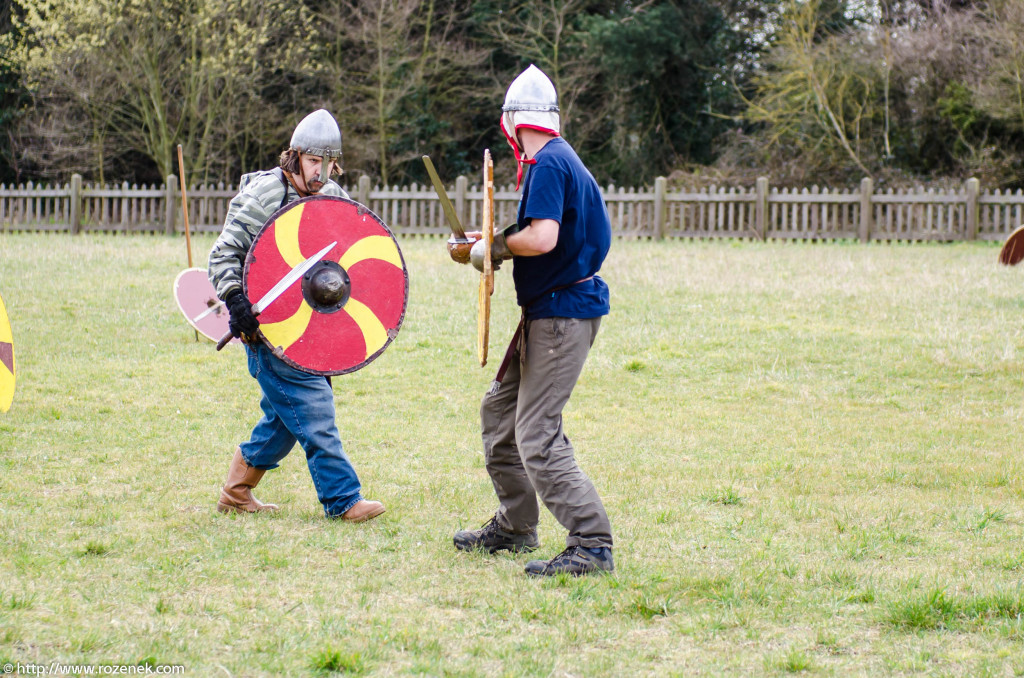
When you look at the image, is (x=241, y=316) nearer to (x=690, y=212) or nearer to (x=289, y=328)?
(x=289, y=328)

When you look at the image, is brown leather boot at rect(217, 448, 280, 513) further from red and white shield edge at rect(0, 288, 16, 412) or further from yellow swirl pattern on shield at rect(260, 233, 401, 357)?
red and white shield edge at rect(0, 288, 16, 412)

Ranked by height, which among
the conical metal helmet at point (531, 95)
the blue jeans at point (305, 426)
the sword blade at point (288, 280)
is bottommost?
the blue jeans at point (305, 426)

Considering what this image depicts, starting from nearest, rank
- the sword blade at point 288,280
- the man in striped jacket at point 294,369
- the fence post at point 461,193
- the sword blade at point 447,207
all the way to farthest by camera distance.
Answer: the sword blade at point 447,207 < the sword blade at point 288,280 < the man in striped jacket at point 294,369 < the fence post at point 461,193

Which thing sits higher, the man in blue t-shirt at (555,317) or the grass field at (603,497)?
the man in blue t-shirt at (555,317)

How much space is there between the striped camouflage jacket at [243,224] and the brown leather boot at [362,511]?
3.35ft

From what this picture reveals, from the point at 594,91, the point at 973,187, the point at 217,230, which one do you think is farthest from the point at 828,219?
the point at 217,230

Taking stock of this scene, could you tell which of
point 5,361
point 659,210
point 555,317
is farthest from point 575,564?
point 659,210

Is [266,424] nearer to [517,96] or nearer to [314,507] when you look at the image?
[314,507]

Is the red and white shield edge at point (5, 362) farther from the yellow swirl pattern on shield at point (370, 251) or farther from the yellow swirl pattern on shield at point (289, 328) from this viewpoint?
the yellow swirl pattern on shield at point (370, 251)

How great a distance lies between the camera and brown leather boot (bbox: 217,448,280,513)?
15.3ft

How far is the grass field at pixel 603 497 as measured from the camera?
3252 millimetres

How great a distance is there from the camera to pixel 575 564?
3.85 meters

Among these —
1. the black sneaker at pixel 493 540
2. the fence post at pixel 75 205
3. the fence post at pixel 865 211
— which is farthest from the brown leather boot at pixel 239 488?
the fence post at pixel 75 205

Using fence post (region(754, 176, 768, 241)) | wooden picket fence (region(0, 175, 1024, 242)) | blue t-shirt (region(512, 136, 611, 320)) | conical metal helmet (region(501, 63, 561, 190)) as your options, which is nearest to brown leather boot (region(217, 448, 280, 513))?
blue t-shirt (region(512, 136, 611, 320))
